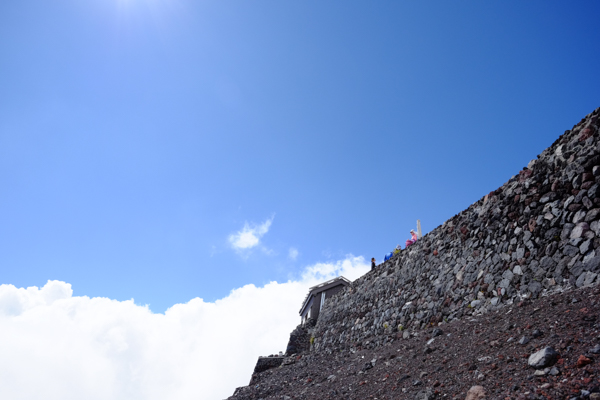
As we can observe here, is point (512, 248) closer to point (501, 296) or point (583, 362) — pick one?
point (501, 296)

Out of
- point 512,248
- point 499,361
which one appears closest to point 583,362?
point 499,361

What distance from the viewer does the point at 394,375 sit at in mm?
7039

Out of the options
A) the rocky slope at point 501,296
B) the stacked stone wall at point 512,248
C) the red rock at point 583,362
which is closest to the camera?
the red rock at point 583,362

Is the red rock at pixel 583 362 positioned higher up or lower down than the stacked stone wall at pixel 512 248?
lower down

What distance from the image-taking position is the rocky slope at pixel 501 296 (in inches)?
197

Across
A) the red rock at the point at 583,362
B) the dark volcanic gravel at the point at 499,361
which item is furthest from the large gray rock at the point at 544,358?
the red rock at the point at 583,362

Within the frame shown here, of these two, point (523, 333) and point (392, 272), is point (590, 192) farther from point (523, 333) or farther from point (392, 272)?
point (392, 272)

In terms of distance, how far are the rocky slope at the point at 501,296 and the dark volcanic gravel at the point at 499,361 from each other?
0.09 feet

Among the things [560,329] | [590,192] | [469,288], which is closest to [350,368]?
[469,288]

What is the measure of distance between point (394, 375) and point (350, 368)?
312 cm

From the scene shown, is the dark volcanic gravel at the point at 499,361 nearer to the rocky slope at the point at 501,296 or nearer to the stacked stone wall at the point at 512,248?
the rocky slope at the point at 501,296

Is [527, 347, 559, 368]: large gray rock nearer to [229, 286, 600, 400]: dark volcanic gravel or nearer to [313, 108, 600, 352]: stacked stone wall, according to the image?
[229, 286, 600, 400]: dark volcanic gravel

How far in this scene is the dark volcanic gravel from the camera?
4020mm

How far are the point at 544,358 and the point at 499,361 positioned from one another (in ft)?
2.67
